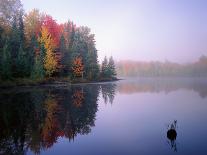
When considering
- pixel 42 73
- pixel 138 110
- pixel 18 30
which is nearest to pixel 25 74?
pixel 42 73

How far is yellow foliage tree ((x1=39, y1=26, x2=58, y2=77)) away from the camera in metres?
69.4

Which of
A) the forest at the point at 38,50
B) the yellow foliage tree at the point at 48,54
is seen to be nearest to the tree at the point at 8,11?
the forest at the point at 38,50

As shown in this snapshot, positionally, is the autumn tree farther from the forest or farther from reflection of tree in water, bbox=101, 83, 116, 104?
reflection of tree in water, bbox=101, 83, 116, 104

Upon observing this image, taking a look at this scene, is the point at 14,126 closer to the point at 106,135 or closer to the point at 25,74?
the point at 106,135

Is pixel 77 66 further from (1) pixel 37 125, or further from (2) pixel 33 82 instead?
(1) pixel 37 125

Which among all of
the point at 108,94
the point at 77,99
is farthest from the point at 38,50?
the point at 77,99

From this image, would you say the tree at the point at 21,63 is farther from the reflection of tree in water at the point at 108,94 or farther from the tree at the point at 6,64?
the reflection of tree in water at the point at 108,94

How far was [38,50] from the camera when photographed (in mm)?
69438

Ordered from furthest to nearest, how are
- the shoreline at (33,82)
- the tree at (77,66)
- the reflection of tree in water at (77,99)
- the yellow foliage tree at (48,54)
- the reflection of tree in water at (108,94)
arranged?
the tree at (77,66), the yellow foliage tree at (48,54), the shoreline at (33,82), the reflection of tree in water at (108,94), the reflection of tree in water at (77,99)

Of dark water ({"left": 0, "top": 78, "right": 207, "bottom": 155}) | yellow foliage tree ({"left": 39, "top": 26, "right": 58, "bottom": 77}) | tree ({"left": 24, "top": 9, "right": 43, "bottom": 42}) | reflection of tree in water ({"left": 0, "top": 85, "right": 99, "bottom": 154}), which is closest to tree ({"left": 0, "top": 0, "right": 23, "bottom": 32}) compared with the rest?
tree ({"left": 24, "top": 9, "right": 43, "bottom": 42})

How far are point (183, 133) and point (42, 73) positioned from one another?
51.9 metres

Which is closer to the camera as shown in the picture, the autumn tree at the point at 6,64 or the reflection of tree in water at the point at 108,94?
the reflection of tree in water at the point at 108,94

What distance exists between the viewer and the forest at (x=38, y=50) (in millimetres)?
59875

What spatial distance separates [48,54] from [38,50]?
2.74m
